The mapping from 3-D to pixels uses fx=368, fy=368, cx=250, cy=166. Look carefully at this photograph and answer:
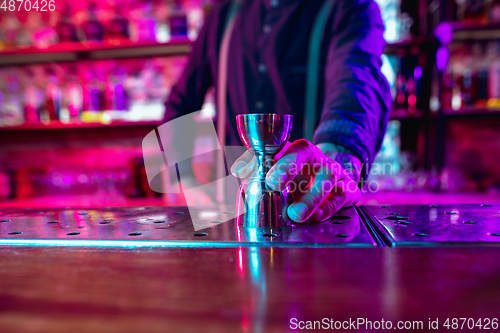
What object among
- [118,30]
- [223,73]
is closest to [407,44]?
[223,73]

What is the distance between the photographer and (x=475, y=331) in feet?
0.84

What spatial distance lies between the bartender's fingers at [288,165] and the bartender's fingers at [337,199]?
0.09 m

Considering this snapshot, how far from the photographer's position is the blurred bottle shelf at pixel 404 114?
6.70ft

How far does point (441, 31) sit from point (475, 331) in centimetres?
202

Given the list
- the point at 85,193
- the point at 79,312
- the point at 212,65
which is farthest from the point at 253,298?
the point at 85,193

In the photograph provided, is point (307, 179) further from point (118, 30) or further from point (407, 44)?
point (118, 30)

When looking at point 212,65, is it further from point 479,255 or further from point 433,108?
point 479,255

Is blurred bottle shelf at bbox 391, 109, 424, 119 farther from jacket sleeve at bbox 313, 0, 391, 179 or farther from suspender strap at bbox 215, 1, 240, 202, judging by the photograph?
suspender strap at bbox 215, 1, 240, 202

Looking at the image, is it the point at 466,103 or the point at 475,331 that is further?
the point at 466,103

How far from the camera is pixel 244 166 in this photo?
0.63 metres

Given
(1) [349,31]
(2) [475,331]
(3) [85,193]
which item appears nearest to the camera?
(2) [475,331]

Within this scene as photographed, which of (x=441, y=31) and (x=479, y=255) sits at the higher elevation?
(x=441, y=31)

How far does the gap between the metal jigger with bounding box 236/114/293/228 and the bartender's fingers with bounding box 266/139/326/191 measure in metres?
0.02
